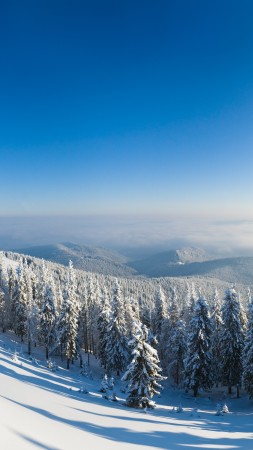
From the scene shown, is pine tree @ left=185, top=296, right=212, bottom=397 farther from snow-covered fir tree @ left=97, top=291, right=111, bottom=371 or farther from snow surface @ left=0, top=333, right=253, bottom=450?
snow-covered fir tree @ left=97, top=291, right=111, bottom=371

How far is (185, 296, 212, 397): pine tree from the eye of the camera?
41031mm

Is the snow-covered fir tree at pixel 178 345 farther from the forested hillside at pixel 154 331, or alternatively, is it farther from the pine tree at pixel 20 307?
the pine tree at pixel 20 307

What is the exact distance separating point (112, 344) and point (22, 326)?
20.2 m

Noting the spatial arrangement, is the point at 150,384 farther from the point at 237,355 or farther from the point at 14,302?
the point at 14,302

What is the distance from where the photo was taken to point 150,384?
29.6 meters

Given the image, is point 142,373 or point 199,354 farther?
point 199,354

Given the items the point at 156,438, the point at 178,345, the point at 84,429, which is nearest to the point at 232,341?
the point at 178,345

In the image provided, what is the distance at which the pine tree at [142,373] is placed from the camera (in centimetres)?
2864

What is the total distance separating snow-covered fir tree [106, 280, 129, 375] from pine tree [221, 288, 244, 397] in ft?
48.6

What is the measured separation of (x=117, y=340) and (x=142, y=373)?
1945cm

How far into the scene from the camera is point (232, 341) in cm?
4088

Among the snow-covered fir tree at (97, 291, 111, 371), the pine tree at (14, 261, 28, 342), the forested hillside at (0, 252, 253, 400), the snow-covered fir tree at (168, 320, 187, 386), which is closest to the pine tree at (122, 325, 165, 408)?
the forested hillside at (0, 252, 253, 400)

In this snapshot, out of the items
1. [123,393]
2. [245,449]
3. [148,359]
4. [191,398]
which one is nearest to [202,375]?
[191,398]

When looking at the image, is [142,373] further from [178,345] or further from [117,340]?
[178,345]
